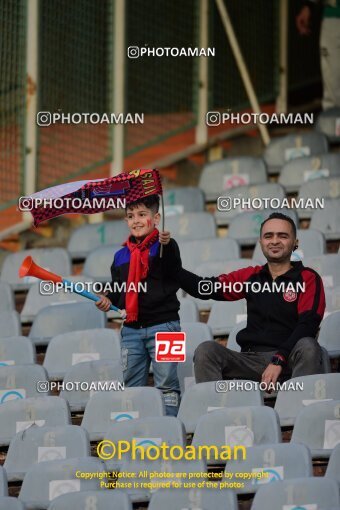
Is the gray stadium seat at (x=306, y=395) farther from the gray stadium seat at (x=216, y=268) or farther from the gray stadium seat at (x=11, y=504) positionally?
the gray stadium seat at (x=216, y=268)

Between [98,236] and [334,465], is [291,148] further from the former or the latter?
[334,465]

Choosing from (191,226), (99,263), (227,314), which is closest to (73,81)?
(191,226)

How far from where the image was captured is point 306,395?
725 centimetres

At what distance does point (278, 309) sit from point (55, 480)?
65.2 inches

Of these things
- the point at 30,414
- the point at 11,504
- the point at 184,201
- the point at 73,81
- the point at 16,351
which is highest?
the point at 73,81

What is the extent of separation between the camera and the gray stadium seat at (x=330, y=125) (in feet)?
40.0

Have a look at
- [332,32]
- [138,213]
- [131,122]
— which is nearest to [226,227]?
[131,122]

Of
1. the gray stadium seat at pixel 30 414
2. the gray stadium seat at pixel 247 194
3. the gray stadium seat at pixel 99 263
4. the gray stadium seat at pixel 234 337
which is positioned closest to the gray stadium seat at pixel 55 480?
the gray stadium seat at pixel 30 414

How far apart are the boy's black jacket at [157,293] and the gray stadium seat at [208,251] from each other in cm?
201

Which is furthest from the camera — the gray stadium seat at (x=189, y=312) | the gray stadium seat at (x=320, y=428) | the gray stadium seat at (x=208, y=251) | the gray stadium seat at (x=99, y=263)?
the gray stadium seat at (x=99, y=263)

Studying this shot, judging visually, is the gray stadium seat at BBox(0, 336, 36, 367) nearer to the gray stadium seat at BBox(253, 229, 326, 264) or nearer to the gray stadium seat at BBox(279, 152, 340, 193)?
the gray stadium seat at BBox(253, 229, 326, 264)

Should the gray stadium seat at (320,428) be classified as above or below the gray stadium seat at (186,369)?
below

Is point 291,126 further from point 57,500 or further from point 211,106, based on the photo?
point 57,500

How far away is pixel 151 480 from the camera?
6613mm
